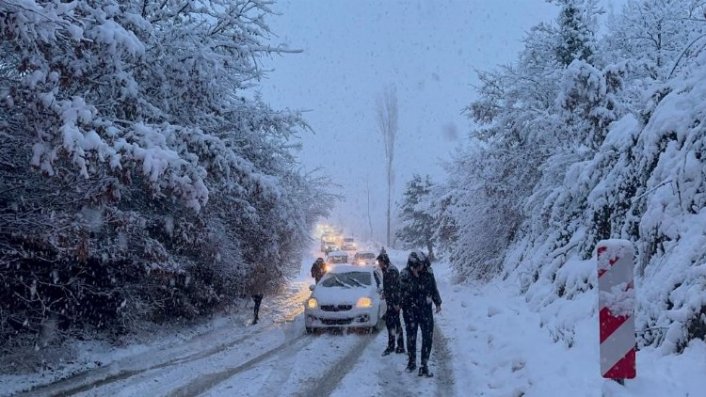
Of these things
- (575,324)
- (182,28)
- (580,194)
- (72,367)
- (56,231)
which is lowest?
(72,367)

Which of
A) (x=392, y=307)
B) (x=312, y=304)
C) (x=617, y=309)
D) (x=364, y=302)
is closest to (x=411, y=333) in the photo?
(x=392, y=307)

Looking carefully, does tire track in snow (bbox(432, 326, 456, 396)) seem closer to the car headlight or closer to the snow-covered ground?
the snow-covered ground

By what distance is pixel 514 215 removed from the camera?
19.8 m

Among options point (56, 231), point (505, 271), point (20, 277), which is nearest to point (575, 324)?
point (56, 231)

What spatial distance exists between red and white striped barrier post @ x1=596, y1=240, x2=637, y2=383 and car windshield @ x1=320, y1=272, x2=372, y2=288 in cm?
943

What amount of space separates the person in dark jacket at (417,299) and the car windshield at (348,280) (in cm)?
542

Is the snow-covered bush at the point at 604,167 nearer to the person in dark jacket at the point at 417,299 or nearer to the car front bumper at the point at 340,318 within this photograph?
the person in dark jacket at the point at 417,299

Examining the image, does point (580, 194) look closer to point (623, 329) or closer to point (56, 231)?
point (623, 329)

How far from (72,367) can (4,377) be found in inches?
41.2

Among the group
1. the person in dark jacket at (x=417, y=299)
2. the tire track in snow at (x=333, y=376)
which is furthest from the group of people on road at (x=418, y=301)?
the tire track in snow at (x=333, y=376)

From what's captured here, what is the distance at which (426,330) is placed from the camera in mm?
8312

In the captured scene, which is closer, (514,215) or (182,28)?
(182,28)

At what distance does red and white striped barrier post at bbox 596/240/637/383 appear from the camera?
4.64 m

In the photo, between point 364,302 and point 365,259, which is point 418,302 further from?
point 365,259
